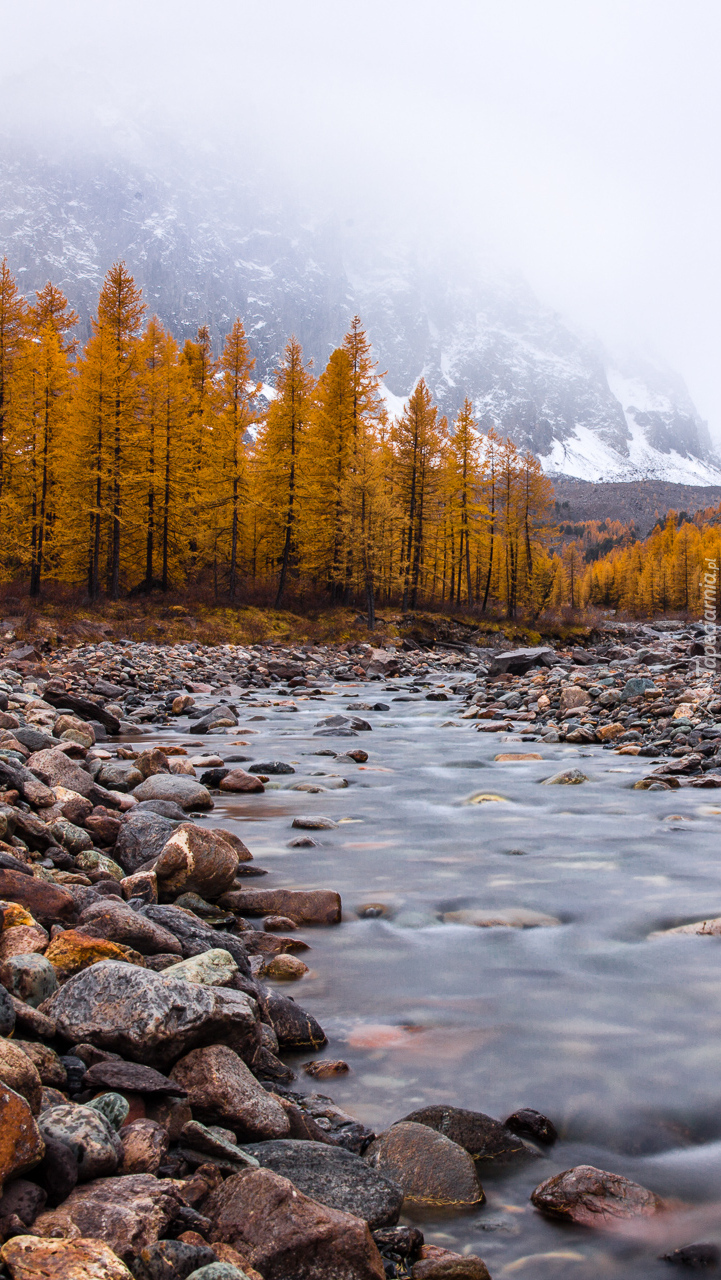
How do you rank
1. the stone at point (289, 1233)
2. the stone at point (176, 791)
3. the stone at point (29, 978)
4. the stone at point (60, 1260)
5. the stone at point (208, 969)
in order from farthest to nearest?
the stone at point (176, 791) < the stone at point (208, 969) < the stone at point (29, 978) < the stone at point (289, 1233) < the stone at point (60, 1260)

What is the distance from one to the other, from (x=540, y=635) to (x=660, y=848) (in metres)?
33.5

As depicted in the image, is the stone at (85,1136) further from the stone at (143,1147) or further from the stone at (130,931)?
the stone at (130,931)

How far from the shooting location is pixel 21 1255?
1617mm

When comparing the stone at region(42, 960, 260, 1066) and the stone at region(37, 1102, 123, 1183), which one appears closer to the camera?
the stone at region(37, 1102, 123, 1183)

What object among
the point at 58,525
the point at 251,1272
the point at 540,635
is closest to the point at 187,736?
the point at 251,1272

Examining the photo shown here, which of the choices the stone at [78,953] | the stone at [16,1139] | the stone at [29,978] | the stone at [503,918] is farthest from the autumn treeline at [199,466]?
the stone at [16,1139]

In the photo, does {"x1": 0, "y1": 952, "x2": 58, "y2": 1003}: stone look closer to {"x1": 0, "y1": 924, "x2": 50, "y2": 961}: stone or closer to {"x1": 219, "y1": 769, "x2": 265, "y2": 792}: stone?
{"x1": 0, "y1": 924, "x2": 50, "y2": 961}: stone

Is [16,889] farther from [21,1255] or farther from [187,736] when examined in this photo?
[187,736]

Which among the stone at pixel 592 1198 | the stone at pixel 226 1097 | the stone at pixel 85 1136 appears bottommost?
the stone at pixel 592 1198

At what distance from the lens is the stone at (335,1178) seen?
2.34 meters

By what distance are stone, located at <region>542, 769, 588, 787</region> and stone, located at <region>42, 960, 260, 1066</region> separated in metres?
6.92

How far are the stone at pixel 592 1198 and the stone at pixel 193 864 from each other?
289cm

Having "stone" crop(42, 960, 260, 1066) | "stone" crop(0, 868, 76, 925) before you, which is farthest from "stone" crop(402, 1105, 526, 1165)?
"stone" crop(0, 868, 76, 925)

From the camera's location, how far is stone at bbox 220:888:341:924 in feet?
16.6
